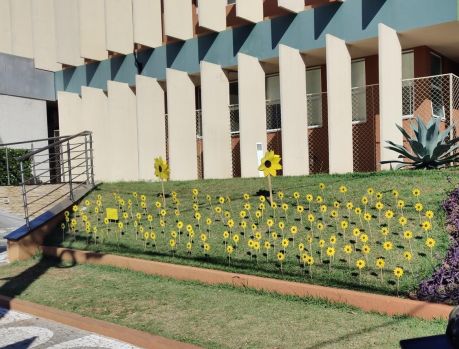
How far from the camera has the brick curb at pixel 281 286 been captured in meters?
4.99

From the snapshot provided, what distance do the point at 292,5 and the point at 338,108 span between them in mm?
3018

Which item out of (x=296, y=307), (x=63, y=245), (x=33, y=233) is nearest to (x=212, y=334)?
(x=296, y=307)

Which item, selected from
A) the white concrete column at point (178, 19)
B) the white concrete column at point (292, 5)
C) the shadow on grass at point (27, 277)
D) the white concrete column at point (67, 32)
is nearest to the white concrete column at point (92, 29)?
the white concrete column at point (67, 32)

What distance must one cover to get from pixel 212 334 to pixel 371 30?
1017cm

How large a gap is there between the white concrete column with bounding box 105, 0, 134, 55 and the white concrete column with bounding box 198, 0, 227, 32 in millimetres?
3464

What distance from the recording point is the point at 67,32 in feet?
63.3

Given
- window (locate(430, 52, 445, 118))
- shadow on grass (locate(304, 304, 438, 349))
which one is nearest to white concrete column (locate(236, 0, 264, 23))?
window (locate(430, 52, 445, 118))

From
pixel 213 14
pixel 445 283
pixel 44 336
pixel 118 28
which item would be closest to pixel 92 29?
pixel 118 28

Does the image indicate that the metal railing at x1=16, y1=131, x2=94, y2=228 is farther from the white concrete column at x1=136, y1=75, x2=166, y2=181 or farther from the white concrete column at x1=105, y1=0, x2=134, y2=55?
the white concrete column at x1=105, y1=0, x2=134, y2=55

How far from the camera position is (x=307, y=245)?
6922mm

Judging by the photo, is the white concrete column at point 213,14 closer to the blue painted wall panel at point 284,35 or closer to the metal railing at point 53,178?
the blue painted wall panel at point 284,35

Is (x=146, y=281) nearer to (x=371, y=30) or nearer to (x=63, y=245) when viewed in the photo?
(x=63, y=245)

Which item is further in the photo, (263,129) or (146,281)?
(263,129)

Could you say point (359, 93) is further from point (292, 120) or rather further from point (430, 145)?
point (430, 145)
